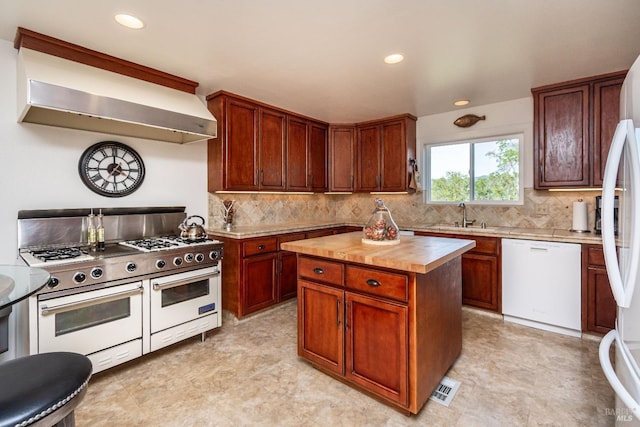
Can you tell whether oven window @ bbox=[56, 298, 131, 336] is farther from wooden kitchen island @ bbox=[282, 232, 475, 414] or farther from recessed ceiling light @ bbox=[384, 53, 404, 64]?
recessed ceiling light @ bbox=[384, 53, 404, 64]

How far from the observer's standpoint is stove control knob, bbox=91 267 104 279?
82.1 inches

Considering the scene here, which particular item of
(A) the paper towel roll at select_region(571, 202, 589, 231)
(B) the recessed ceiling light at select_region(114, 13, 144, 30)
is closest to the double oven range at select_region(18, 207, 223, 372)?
(B) the recessed ceiling light at select_region(114, 13, 144, 30)

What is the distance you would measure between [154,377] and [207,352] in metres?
0.44

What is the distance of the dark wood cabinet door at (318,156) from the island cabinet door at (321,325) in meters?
2.40

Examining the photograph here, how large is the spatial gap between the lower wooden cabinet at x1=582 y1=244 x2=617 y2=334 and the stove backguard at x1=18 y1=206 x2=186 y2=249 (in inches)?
149

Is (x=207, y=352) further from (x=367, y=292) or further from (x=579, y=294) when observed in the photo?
(x=579, y=294)

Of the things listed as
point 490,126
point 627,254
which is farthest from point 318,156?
point 627,254

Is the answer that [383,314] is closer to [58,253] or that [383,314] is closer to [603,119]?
[58,253]

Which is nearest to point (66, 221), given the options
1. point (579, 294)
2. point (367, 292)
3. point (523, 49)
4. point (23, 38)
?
point (23, 38)

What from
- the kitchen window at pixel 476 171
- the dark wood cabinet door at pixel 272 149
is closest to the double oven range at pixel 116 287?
the dark wood cabinet door at pixel 272 149

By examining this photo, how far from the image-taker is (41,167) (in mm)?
2426

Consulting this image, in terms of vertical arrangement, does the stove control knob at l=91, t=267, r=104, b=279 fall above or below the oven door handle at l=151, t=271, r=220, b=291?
above

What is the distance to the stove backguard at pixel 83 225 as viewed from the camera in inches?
93.0

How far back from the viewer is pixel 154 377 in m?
2.24
